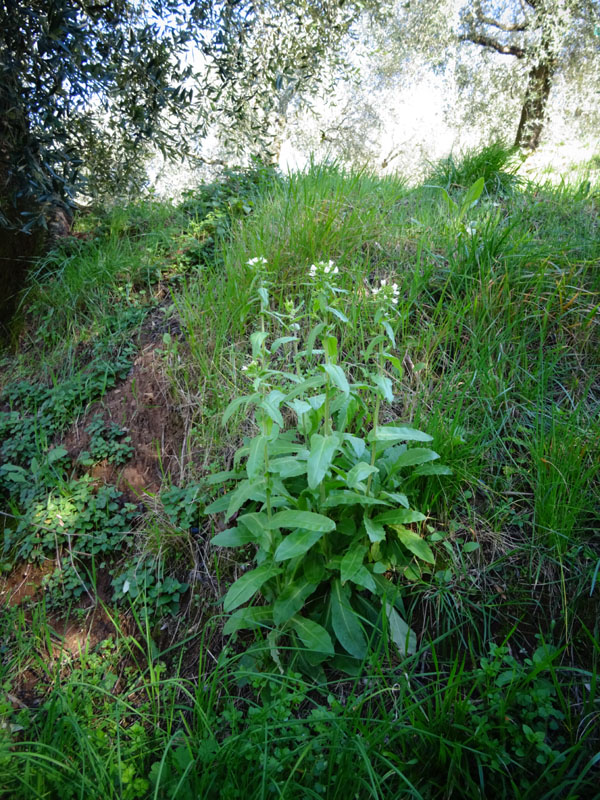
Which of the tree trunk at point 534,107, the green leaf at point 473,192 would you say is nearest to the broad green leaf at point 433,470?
the green leaf at point 473,192

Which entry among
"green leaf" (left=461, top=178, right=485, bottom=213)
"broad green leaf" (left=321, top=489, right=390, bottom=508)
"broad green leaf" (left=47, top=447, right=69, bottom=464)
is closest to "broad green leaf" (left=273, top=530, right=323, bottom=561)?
"broad green leaf" (left=321, top=489, right=390, bottom=508)

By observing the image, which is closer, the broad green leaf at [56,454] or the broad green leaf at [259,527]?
the broad green leaf at [259,527]

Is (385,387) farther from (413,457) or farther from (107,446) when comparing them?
(107,446)

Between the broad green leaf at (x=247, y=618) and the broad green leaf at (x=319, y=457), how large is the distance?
0.65 m

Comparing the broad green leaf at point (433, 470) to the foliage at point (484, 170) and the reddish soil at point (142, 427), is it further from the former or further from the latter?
the foliage at point (484, 170)

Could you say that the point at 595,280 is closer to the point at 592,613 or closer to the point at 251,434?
the point at 592,613

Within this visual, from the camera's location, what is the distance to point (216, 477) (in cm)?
204

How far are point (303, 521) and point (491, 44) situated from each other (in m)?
9.89

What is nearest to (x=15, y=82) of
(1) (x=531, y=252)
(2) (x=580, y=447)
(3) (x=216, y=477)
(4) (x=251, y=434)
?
(4) (x=251, y=434)

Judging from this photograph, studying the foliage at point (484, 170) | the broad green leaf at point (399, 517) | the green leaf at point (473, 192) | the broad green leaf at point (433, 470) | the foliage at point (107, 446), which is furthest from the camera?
the foliage at point (484, 170)

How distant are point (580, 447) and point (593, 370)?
740 millimetres

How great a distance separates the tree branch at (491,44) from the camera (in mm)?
7836

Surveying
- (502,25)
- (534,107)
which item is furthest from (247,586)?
(502,25)

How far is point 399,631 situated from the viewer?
174 cm
